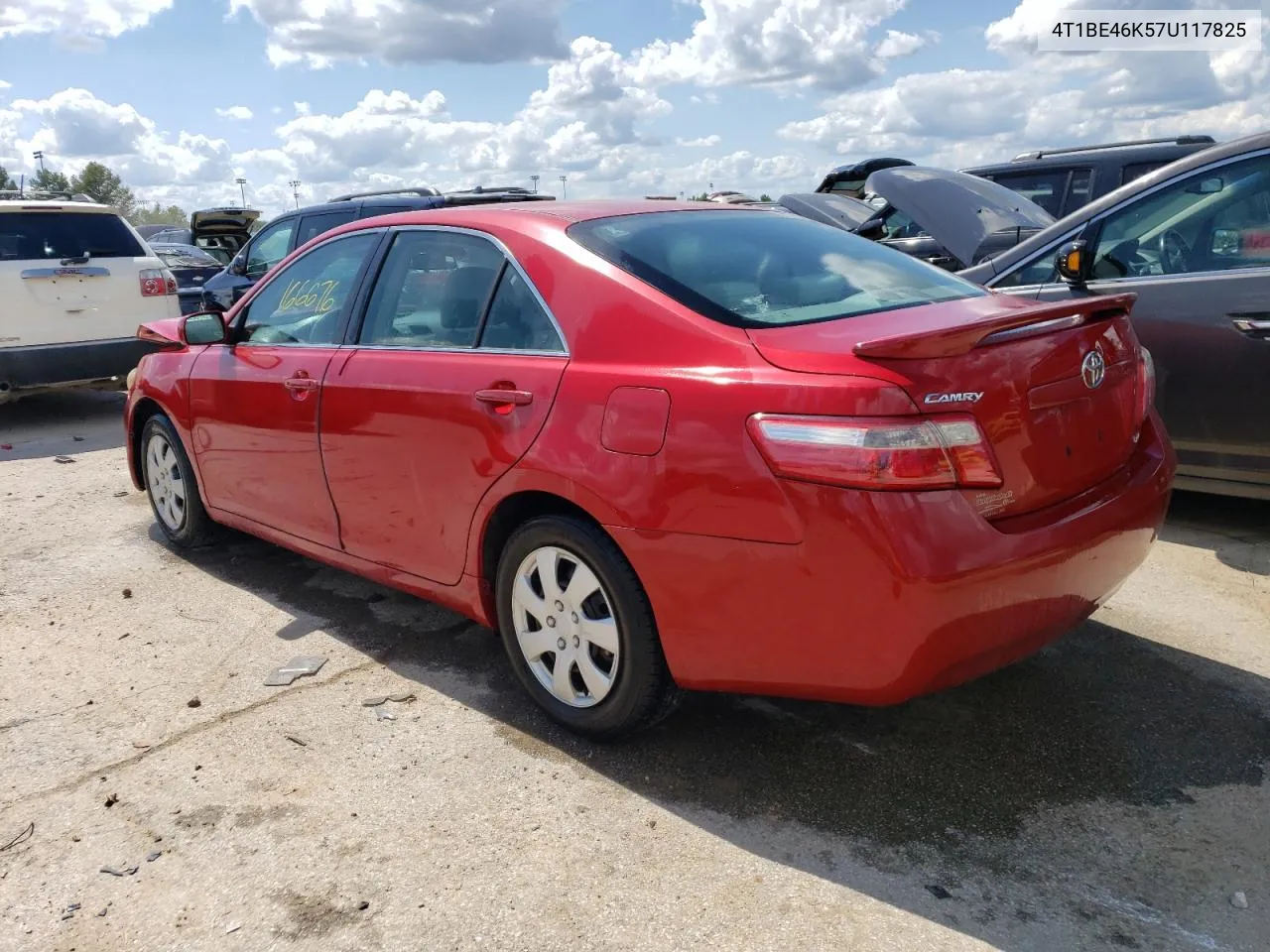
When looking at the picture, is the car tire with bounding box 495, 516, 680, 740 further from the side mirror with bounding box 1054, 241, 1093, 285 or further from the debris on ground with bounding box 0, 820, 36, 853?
the side mirror with bounding box 1054, 241, 1093, 285

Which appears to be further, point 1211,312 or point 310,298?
point 1211,312

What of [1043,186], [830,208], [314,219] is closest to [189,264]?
[314,219]

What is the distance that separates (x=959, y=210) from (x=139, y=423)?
4.71m

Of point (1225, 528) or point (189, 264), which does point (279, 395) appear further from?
point (189, 264)

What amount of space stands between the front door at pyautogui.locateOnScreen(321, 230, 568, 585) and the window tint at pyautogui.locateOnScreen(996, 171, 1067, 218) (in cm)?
655

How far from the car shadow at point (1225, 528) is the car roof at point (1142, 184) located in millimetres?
1475

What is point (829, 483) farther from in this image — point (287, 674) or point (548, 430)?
point (287, 674)

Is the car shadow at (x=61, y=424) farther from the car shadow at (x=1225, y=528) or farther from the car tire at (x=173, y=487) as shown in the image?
the car shadow at (x=1225, y=528)

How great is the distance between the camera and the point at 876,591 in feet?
8.14

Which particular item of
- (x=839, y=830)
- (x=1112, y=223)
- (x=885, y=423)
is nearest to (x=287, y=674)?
(x=839, y=830)

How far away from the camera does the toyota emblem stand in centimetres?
288

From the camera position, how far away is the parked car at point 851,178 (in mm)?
12469

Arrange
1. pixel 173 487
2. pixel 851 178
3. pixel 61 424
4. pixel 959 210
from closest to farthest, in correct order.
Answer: pixel 173 487 < pixel 959 210 < pixel 61 424 < pixel 851 178

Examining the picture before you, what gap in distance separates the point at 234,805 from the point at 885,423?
206 centimetres
